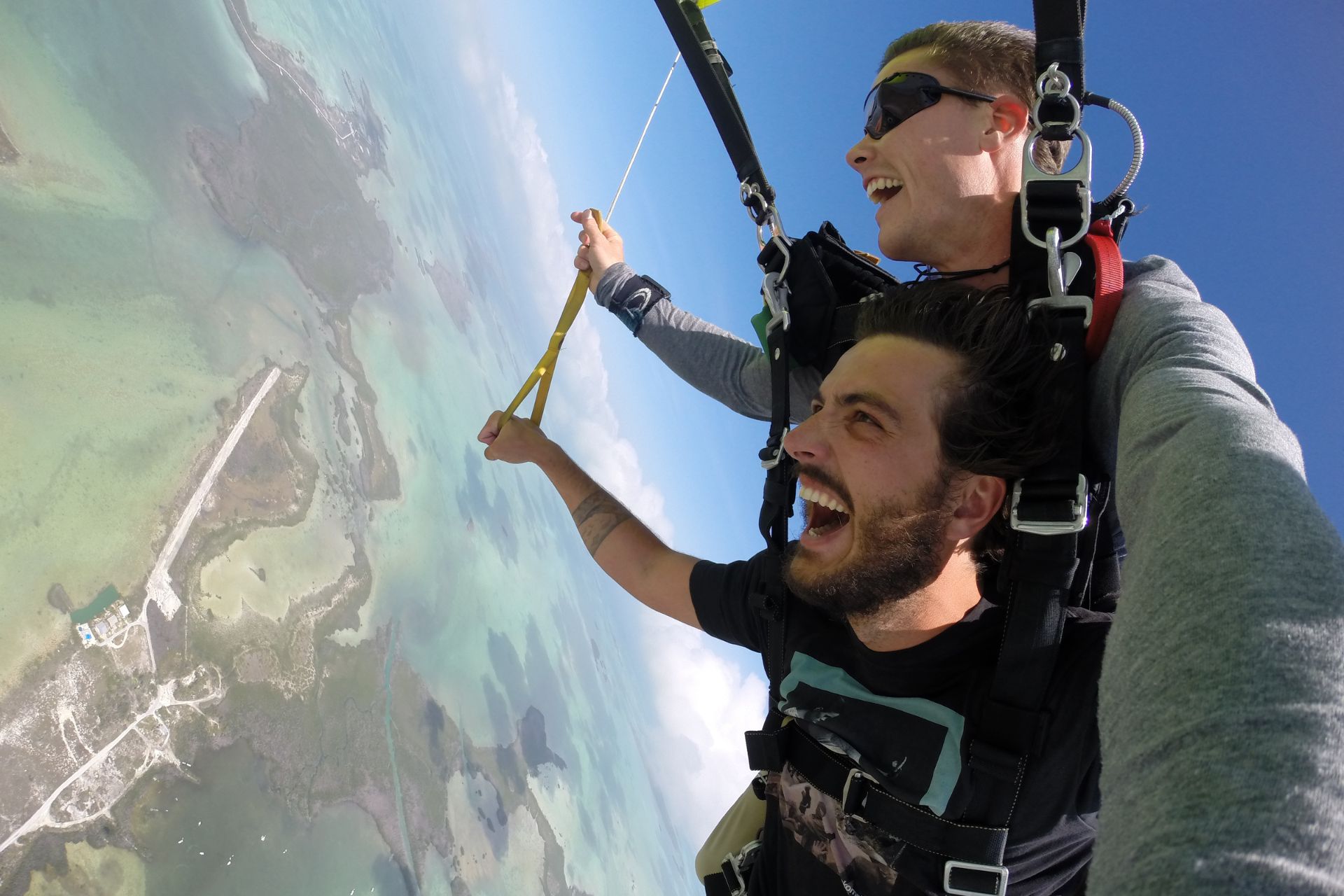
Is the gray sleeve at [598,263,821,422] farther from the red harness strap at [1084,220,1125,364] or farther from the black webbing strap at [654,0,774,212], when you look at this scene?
the red harness strap at [1084,220,1125,364]

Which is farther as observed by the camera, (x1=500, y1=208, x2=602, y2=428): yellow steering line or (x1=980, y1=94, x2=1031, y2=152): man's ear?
(x1=500, y1=208, x2=602, y2=428): yellow steering line

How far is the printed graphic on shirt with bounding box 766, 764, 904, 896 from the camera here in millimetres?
1295

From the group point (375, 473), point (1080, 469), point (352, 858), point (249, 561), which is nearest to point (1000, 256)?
point (1080, 469)

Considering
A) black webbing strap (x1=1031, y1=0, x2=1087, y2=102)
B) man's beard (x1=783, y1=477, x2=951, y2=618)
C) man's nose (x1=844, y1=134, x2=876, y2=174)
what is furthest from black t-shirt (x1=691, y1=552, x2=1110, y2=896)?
man's nose (x1=844, y1=134, x2=876, y2=174)

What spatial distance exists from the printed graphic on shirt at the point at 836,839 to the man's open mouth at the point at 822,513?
523 mm

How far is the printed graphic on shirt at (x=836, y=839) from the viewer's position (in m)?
1.29

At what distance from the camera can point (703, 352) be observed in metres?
2.25

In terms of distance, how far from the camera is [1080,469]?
1231mm

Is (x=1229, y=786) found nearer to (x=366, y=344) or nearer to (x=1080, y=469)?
(x=1080, y=469)

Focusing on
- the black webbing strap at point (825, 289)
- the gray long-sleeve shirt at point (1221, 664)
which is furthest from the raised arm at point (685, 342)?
the gray long-sleeve shirt at point (1221, 664)

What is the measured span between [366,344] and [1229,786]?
20.1 ft

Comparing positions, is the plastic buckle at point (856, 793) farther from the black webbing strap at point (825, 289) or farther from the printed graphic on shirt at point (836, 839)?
the black webbing strap at point (825, 289)

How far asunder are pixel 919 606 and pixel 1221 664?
2.76 feet

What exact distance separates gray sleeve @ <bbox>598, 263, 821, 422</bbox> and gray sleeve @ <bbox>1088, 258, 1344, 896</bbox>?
1.38 meters
